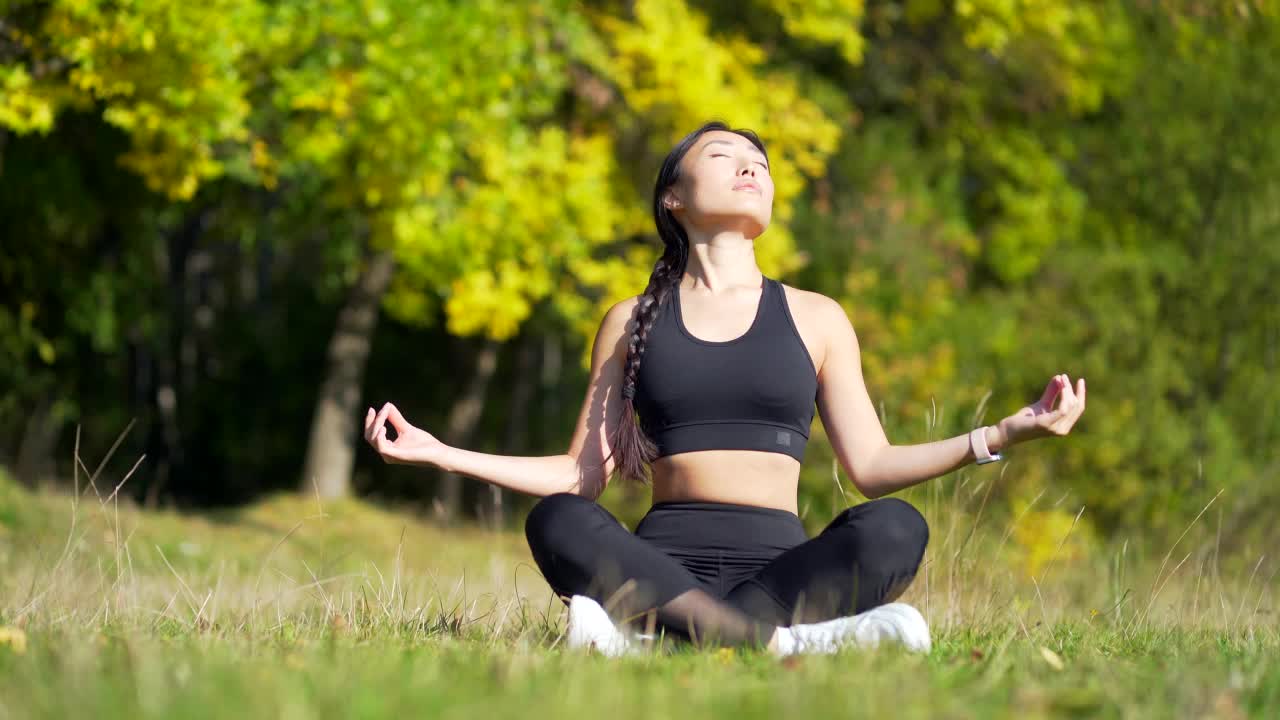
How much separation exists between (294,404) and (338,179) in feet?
27.0

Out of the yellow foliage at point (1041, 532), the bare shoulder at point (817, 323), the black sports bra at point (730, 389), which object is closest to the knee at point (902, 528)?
the black sports bra at point (730, 389)

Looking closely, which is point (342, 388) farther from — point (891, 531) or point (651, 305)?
point (891, 531)

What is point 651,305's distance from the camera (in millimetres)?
3854

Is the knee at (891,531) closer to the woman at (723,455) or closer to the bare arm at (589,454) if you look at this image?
the woman at (723,455)

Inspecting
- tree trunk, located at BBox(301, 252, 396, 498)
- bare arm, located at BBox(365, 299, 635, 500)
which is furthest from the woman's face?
tree trunk, located at BBox(301, 252, 396, 498)

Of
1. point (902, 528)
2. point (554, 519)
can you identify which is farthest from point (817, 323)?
point (554, 519)

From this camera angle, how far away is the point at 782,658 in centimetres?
292

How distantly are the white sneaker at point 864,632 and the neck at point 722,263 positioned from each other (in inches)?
41.4

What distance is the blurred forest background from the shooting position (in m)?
9.24

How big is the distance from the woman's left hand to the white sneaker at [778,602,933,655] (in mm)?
514

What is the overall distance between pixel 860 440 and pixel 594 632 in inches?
39.4

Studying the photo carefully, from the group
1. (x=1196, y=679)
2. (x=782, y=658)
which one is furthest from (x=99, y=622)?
(x=1196, y=679)

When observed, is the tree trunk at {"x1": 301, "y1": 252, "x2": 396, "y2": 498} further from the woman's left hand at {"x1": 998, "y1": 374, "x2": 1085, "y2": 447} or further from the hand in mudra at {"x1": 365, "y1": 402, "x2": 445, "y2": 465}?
the woman's left hand at {"x1": 998, "y1": 374, "x2": 1085, "y2": 447}

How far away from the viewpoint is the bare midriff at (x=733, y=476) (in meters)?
3.60
